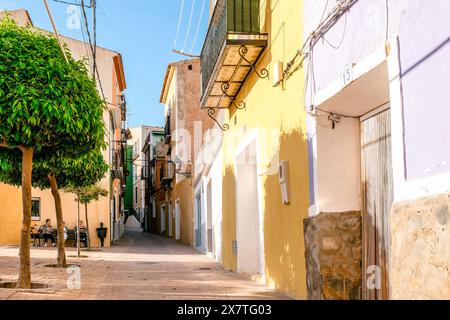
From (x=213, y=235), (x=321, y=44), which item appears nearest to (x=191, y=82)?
(x=213, y=235)

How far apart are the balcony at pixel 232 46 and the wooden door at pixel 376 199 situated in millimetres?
3766

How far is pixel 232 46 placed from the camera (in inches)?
401

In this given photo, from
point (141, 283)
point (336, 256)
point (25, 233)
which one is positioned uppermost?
point (25, 233)

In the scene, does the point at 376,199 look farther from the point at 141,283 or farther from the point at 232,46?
the point at 141,283

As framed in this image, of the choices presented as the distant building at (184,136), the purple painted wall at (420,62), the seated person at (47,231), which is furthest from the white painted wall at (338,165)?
the distant building at (184,136)

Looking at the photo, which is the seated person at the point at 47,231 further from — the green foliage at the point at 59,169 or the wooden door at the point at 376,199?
the wooden door at the point at 376,199

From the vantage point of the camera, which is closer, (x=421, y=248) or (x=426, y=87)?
(x=421, y=248)

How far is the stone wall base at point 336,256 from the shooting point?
672 centimetres

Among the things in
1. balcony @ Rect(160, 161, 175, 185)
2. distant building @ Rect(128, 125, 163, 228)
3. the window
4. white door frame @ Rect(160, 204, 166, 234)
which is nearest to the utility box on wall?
the window

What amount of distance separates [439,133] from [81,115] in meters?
5.53

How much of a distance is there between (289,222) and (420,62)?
431 cm

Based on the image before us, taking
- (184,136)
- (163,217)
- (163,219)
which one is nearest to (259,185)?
(184,136)

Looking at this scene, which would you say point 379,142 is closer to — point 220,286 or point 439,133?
point 439,133

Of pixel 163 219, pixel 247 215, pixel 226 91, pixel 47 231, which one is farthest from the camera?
pixel 163 219
